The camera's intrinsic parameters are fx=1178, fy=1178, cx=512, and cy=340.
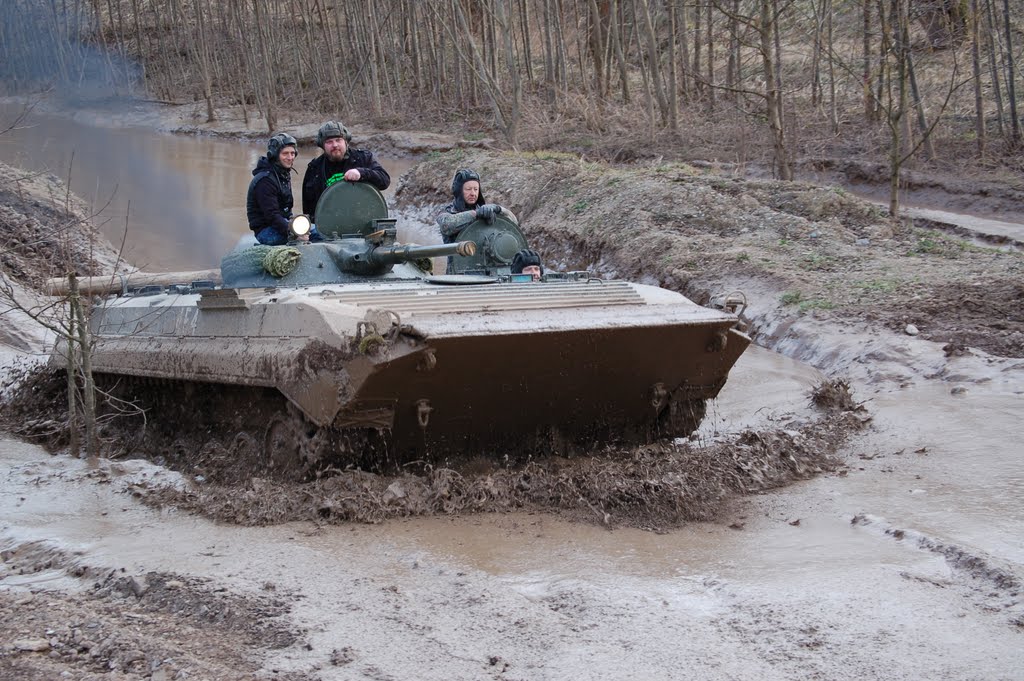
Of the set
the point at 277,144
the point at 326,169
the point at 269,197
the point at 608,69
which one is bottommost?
the point at 269,197

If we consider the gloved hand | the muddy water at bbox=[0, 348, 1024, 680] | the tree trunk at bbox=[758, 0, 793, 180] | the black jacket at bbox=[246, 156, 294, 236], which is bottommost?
the muddy water at bbox=[0, 348, 1024, 680]

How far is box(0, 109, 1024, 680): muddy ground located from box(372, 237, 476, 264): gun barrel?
1273mm

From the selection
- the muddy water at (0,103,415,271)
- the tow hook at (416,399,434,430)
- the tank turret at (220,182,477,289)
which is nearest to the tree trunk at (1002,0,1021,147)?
the muddy water at (0,103,415,271)

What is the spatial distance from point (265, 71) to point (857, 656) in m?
33.2

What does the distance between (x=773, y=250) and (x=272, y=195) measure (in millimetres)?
6145

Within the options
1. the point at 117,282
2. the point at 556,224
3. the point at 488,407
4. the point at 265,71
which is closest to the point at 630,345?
the point at 488,407

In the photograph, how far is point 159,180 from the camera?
81.6ft

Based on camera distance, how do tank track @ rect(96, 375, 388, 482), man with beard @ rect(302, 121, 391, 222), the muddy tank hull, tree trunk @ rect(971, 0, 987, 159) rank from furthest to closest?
tree trunk @ rect(971, 0, 987, 159), man with beard @ rect(302, 121, 391, 222), tank track @ rect(96, 375, 388, 482), the muddy tank hull

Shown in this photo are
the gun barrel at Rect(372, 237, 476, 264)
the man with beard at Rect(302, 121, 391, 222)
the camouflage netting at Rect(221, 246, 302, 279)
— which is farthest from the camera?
the man with beard at Rect(302, 121, 391, 222)

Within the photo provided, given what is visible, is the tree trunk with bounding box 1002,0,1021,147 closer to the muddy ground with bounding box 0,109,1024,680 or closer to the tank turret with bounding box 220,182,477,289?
the muddy ground with bounding box 0,109,1024,680

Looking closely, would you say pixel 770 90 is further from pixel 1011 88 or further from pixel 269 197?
pixel 269 197

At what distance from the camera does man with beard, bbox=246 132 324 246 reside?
25.6ft

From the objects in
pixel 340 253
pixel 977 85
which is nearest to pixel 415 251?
pixel 340 253

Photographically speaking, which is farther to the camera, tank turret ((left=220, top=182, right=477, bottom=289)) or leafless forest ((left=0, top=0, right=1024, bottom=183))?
leafless forest ((left=0, top=0, right=1024, bottom=183))
